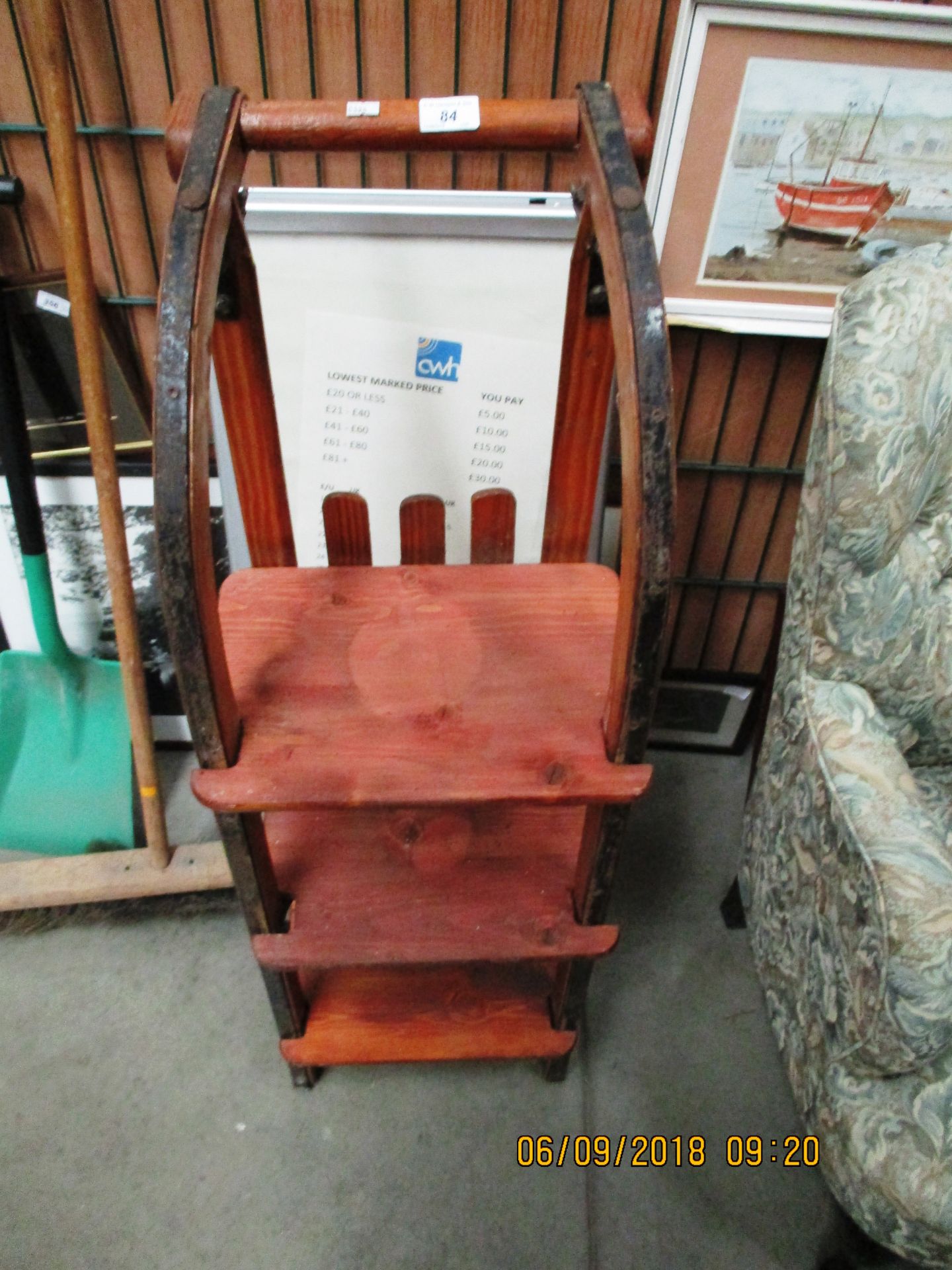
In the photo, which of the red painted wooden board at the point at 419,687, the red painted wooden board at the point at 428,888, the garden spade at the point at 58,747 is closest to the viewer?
the red painted wooden board at the point at 419,687

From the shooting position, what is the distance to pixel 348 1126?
115cm

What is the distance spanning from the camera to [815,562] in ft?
2.98

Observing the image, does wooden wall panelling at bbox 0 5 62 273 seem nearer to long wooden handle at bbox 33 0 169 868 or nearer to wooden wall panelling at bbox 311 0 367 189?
long wooden handle at bbox 33 0 169 868

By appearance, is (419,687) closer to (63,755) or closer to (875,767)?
(875,767)

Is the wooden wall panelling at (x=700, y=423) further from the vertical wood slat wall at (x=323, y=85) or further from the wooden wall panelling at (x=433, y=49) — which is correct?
the wooden wall panelling at (x=433, y=49)

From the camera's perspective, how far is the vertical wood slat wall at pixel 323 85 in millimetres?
1031

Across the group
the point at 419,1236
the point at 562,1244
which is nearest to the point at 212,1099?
the point at 419,1236

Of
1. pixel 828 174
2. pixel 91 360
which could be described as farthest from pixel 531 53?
pixel 91 360

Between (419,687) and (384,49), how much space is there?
2.79 ft

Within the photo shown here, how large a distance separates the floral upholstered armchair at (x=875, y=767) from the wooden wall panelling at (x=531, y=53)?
20.7 inches

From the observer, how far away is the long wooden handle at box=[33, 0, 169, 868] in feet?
2.94
